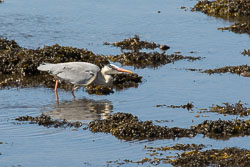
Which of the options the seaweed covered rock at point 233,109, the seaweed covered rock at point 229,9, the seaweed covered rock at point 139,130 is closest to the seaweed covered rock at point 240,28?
the seaweed covered rock at point 229,9

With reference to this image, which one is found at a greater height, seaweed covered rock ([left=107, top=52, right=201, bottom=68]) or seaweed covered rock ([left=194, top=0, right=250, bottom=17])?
seaweed covered rock ([left=194, top=0, right=250, bottom=17])

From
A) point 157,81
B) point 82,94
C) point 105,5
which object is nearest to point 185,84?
point 157,81

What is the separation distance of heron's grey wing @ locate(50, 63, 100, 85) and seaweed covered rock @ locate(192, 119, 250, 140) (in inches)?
155

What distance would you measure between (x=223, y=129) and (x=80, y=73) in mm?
4590

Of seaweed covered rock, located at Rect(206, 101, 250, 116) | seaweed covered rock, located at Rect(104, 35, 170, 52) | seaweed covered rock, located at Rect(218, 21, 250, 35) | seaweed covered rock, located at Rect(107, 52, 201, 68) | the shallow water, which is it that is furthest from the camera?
seaweed covered rock, located at Rect(218, 21, 250, 35)

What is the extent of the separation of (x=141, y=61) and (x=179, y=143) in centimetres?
804

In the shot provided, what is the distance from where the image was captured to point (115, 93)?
1802 cm

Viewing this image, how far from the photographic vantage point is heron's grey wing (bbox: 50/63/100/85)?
1750cm

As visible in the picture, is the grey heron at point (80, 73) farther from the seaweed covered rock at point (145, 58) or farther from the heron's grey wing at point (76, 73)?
the seaweed covered rock at point (145, 58)

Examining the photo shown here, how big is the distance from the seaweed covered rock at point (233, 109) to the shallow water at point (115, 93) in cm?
30

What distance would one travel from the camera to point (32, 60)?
64.4 feet

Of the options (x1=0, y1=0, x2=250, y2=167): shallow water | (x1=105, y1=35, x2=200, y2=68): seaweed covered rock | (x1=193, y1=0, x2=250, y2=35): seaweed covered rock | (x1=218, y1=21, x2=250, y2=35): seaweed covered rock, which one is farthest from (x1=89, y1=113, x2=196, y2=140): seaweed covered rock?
(x1=193, y1=0, x2=250, y2=35): seaweed covered rock

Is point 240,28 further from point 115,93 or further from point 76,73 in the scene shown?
point 76,73

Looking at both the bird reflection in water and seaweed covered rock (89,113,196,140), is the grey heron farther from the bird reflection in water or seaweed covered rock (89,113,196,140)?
seaweed covered rock (89,113,196,140)
